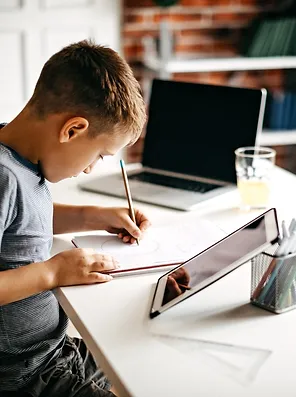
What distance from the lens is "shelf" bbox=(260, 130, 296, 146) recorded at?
3545 millimetres

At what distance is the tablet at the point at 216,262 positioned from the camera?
1069mm

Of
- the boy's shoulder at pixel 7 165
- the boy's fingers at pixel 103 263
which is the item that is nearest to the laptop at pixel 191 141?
the boy's fingers at pixel 103 263

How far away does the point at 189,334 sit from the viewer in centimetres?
105

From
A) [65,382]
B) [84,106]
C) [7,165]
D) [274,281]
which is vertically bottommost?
[65,382]

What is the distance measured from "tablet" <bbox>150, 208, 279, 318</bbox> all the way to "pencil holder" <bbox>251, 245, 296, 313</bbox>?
4cm

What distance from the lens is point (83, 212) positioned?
4.93 ft

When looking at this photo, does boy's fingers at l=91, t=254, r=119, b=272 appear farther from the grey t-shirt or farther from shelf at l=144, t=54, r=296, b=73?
shelf at l=144, t=54, r=296, b=73

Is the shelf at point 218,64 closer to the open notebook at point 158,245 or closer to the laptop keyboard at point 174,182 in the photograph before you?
the laptop keyboard at point 174,182

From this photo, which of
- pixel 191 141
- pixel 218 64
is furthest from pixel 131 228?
pixel 218 64

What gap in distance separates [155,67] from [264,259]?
2.33 metres

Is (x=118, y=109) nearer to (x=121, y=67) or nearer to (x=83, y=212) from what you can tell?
(x=121, y=67)

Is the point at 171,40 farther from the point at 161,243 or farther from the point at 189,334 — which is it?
the point at 189,334

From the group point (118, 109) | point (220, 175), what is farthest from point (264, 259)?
point (220, 175)

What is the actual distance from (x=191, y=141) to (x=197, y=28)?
1.81 metres
